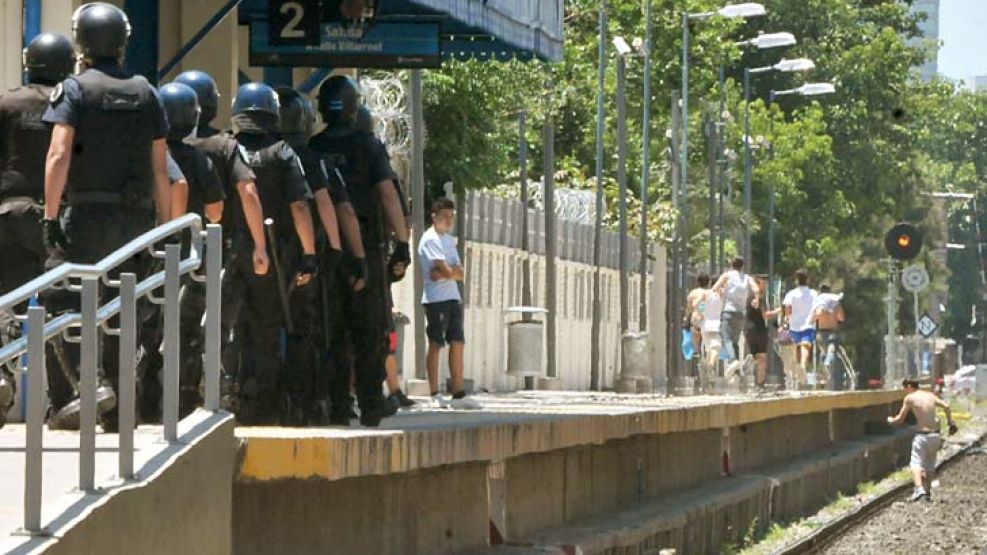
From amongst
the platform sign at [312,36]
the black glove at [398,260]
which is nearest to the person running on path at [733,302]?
the platform sign at [312,36]

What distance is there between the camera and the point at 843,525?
3181 centimetres

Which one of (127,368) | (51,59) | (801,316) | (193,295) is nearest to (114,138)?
(193,295)

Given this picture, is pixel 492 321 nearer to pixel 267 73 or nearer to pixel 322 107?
pixel 267 73

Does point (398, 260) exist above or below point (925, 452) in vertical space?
above

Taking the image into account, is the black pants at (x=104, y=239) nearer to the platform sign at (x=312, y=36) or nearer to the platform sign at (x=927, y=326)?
the platform sign at (x=312, y=36)

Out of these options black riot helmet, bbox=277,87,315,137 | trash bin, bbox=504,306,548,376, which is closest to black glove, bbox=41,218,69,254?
black riot helmet, bbox=277,87,315,137

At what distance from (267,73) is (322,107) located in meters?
10.7

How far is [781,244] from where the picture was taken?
89.1m

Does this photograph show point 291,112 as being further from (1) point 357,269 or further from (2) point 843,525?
(2) point 843,525

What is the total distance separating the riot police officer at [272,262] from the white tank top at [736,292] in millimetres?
24434

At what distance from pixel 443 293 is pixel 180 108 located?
862 centimetres

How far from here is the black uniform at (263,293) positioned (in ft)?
44.1

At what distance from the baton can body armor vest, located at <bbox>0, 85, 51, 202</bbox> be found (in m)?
1.08

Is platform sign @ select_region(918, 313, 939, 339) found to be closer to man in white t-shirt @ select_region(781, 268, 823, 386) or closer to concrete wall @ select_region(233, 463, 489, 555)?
man in white t-shirt @ select_region(781, 268, 823, 386)
